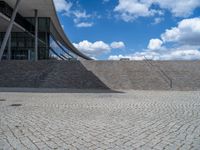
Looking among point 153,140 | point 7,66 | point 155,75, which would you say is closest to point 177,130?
point 153,140

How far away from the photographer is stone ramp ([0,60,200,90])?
25031mm

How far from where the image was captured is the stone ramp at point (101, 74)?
82.1 ft

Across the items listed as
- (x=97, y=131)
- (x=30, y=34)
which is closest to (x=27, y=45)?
(x=30, y=34)

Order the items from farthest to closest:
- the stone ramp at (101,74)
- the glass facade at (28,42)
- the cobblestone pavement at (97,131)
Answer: the glass facade at (28,42) → the stone ramp at (101,74) → the cobblestone pavement at (97,131)

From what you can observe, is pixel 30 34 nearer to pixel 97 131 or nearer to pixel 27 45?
pixel 27 45

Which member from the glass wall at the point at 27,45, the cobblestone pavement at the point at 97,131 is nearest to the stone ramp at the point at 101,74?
the glass wall at the point at 27,45

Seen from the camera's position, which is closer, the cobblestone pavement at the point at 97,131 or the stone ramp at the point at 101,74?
the cobblestone pavement at the point at 97,131

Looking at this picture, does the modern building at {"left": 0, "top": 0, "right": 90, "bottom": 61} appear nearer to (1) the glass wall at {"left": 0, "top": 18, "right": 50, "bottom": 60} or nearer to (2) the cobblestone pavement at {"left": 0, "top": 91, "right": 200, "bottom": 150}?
(1) the glass wall at {"left": 0, "top": 18, "right": 50, "bottom": 60}

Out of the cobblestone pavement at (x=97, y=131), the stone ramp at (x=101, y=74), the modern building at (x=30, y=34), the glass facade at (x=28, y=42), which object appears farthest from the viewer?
Answer: the glass facade at (x=28, y=42)

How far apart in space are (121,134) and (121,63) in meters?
24.7

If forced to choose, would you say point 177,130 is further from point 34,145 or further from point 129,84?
point 129,84

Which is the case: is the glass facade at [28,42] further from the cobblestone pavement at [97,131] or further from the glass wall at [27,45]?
the cobblestone pavement at [97,131]

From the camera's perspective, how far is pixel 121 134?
6445 mm

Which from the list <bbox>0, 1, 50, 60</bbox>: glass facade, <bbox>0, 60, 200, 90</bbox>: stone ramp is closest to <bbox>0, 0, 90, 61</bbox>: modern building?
<bbox>0, 1, 50, 60</bbox>: glass facade
